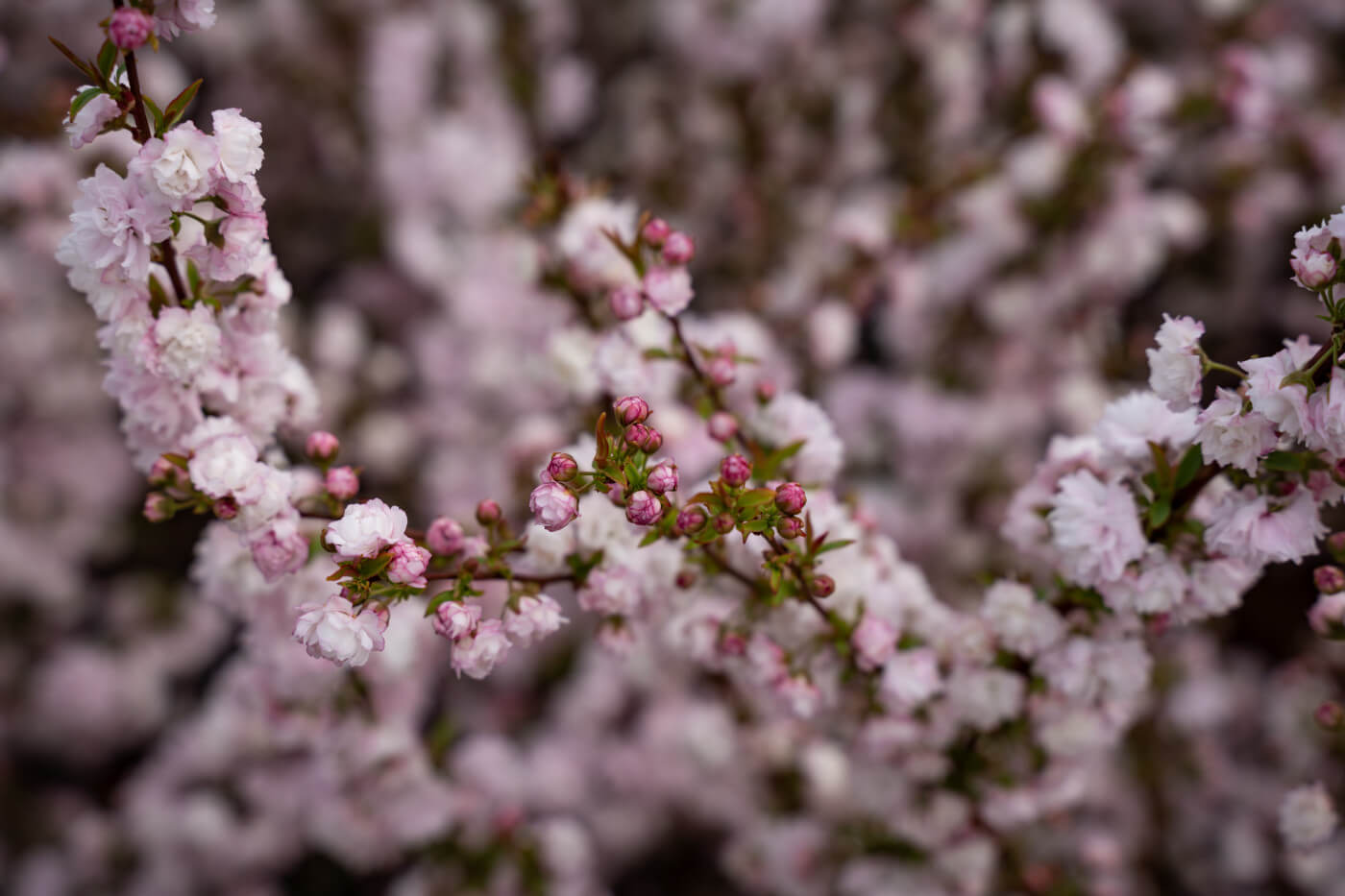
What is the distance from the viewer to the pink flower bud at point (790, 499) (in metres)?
1.17

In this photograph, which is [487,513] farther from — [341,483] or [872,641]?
[872,641]


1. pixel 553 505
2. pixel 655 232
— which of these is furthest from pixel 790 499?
pixel 655 232

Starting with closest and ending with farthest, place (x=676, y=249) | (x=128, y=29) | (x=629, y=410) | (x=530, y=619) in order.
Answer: (x=128, y=29) → (x=629, y=410) → (x=530, y=619) → (x=676, y=249)

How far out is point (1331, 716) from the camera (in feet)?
5.04

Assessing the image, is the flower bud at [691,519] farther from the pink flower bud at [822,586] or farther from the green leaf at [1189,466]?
the green leaf at [1189,466]

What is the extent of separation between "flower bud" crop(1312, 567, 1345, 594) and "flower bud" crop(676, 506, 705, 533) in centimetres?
90

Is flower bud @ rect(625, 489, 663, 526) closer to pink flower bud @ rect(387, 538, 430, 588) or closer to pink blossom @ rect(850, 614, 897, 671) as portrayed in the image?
pink flower bud @ rect(387, 538, 430, 588)

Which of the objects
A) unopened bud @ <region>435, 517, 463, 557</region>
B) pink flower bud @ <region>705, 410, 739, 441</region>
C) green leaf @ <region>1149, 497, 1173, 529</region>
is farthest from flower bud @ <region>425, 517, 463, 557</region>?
green leaf @ <region>1149, 497, 1173, 529</region>

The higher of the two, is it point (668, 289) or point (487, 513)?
point (668, 289)

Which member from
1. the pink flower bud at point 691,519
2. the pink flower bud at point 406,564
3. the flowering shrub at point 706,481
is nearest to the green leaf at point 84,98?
the flowering shrub at point 706,481

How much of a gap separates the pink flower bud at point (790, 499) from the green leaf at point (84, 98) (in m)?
0.97

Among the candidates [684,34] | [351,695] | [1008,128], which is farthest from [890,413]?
[351,695]

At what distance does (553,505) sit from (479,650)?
0.26m

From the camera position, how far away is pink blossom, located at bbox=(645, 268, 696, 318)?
1.42 m
